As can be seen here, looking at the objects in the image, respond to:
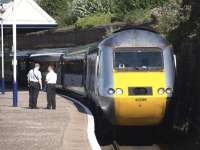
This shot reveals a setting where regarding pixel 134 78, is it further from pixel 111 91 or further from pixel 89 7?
pixel 89 7

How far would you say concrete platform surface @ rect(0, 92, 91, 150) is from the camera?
15664mm

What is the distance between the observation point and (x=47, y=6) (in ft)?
320

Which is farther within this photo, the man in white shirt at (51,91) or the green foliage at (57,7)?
the green foliage at (57,7)

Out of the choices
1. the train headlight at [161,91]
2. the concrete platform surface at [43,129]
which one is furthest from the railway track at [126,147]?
the train headlight at [161,91]

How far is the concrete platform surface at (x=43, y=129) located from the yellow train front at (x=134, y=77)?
3.69ft

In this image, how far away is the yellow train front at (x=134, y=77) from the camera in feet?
69.7

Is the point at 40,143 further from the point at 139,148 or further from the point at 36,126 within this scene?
the point at 139,148

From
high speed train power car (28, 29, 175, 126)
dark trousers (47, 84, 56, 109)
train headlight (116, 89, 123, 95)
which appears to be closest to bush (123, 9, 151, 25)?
dark trousers (47, 84, 56, 109)

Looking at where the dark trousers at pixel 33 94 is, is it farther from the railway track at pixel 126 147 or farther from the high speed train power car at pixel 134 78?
the railway track at pixel 126 147

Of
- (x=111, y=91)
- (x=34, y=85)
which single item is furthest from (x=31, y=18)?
(x=111, y=91)

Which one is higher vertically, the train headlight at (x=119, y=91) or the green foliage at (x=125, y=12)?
the green foliage at (x=125, y=12)

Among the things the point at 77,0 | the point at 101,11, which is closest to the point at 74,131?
the point at 101,11

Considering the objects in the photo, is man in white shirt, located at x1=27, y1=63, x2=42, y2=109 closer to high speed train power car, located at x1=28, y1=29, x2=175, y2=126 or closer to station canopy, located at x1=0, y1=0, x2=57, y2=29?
high speed train power car, located at x1=28, y1=29, x2=175, y2=126

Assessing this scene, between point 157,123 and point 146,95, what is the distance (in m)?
1.15
